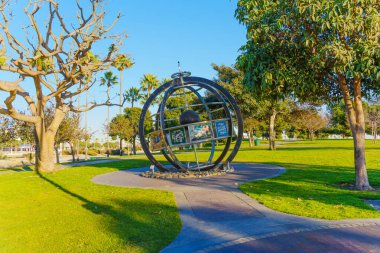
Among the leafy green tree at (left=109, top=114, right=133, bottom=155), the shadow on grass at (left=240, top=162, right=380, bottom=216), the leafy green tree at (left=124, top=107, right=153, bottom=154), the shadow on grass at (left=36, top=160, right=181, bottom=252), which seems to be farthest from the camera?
the leafy green tree at (left=124, top=107, right=153, bottom=154)

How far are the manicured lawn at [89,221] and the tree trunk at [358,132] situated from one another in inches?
291

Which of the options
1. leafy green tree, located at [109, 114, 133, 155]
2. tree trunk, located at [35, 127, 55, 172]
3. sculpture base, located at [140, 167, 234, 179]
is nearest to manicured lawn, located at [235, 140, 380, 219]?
sculpture base, located at [140, 167, 234, 179]

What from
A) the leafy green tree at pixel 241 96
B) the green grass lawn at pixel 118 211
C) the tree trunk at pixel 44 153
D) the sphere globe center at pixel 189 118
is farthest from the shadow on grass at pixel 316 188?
the leafy green tree at pixel 241 96

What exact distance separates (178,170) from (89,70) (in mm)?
10958

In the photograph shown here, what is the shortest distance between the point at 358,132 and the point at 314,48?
3771 mm

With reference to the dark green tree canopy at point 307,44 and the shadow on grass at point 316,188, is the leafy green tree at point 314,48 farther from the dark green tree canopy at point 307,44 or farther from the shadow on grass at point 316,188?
the shadow on grass at point 316,188

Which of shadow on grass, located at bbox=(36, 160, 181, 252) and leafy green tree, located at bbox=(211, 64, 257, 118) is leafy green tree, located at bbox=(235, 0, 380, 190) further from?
leafy green tree, located at bbox=(211, 64, 257, 118)

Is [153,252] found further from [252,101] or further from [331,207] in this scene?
[252,101]

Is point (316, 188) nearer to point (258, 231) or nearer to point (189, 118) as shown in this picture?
point (258, 231)

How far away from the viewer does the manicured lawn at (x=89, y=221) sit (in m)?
6.58

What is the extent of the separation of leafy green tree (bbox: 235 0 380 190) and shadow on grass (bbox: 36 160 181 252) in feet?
20.5

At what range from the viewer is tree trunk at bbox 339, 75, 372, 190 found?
1188 cm

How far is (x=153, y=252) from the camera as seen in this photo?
19.7ft

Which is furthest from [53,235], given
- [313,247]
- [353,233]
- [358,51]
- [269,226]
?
[358,51]
